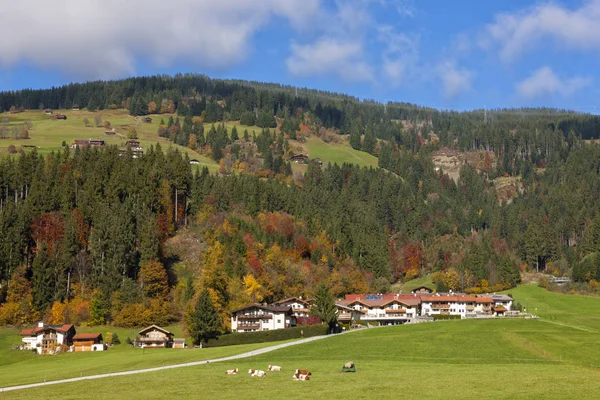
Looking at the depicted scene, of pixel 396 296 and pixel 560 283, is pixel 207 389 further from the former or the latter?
pixel 560 283

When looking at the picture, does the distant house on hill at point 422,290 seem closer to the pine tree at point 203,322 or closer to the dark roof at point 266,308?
the dark roof at point 266,308

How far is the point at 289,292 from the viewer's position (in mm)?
133375

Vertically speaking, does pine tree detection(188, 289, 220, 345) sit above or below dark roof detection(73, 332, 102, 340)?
above

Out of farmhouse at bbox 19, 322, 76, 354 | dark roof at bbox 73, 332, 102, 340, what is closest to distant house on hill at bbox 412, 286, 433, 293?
dark roof at bbox 73, 332, 102, 340

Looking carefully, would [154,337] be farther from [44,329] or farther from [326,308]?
[326,308]

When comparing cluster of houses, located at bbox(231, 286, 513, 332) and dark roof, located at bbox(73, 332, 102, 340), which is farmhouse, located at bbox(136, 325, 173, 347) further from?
cluster of houses, located at bbox(231, 286, 513, 332)

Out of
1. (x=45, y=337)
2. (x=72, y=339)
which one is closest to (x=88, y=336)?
(x=72, y=339)

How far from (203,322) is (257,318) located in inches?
754

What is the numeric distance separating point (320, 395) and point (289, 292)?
293 feet

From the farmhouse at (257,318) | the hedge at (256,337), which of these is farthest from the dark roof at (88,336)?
the farmhouse at (257,318)

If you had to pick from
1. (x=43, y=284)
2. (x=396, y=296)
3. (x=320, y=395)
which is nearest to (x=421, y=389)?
(x=320, y=395)

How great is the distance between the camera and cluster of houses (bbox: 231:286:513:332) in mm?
113000

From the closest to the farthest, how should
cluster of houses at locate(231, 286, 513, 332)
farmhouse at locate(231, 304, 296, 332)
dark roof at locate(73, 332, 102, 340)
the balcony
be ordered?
dark roof at locate(73, 332, 102, 340) < the balcony < farmhouse at locate(231, 304, 296, 332) < cluster of houses at locate(231, 286, 513, 332)

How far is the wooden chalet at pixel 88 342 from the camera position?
94.8 metres
